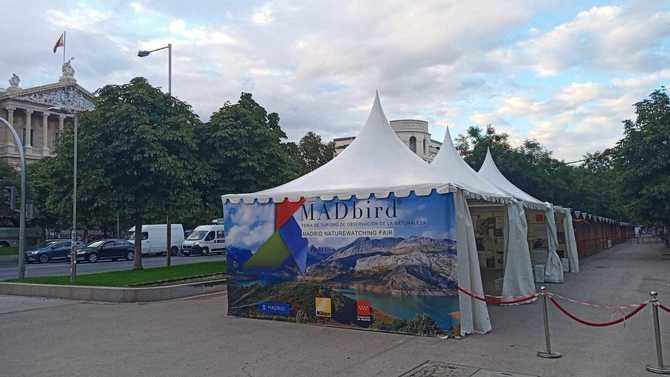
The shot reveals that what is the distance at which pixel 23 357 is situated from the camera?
849cm

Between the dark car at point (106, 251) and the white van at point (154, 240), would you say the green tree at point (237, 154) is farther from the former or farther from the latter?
the white van at point (154, 240)

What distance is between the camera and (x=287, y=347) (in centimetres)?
875

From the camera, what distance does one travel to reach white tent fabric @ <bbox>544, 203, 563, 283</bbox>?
59.1 ft

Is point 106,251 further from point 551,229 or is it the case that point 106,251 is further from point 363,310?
point 363,310

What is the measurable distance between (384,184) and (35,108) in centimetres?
7620

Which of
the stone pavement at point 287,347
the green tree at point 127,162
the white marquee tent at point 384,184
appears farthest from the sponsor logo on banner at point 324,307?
the green tree at point 127,162

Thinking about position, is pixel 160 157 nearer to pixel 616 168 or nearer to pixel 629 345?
pixel 629 345

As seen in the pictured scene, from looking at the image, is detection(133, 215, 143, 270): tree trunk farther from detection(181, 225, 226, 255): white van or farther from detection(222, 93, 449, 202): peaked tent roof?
detection(181, 225, 226, 255): white van

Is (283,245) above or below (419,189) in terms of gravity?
below

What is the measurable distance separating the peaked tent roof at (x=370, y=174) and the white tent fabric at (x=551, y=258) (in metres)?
7.65

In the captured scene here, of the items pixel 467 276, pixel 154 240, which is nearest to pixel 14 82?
pixel 154 240

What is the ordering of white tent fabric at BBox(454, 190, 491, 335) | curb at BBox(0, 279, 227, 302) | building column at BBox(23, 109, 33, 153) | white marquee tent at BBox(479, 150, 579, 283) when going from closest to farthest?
white tent fabric at BBox(454, 190, 491, 335) → curb at BBox(0, 279, 227, 302) → white marquee tent at BBox(479, 150, 579, 283) → building column at BBox(23, 109, 33, 153)

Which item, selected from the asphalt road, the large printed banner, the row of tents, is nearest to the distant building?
the asphalt road

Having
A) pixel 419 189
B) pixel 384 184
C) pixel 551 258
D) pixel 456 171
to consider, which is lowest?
pixel 551 258
